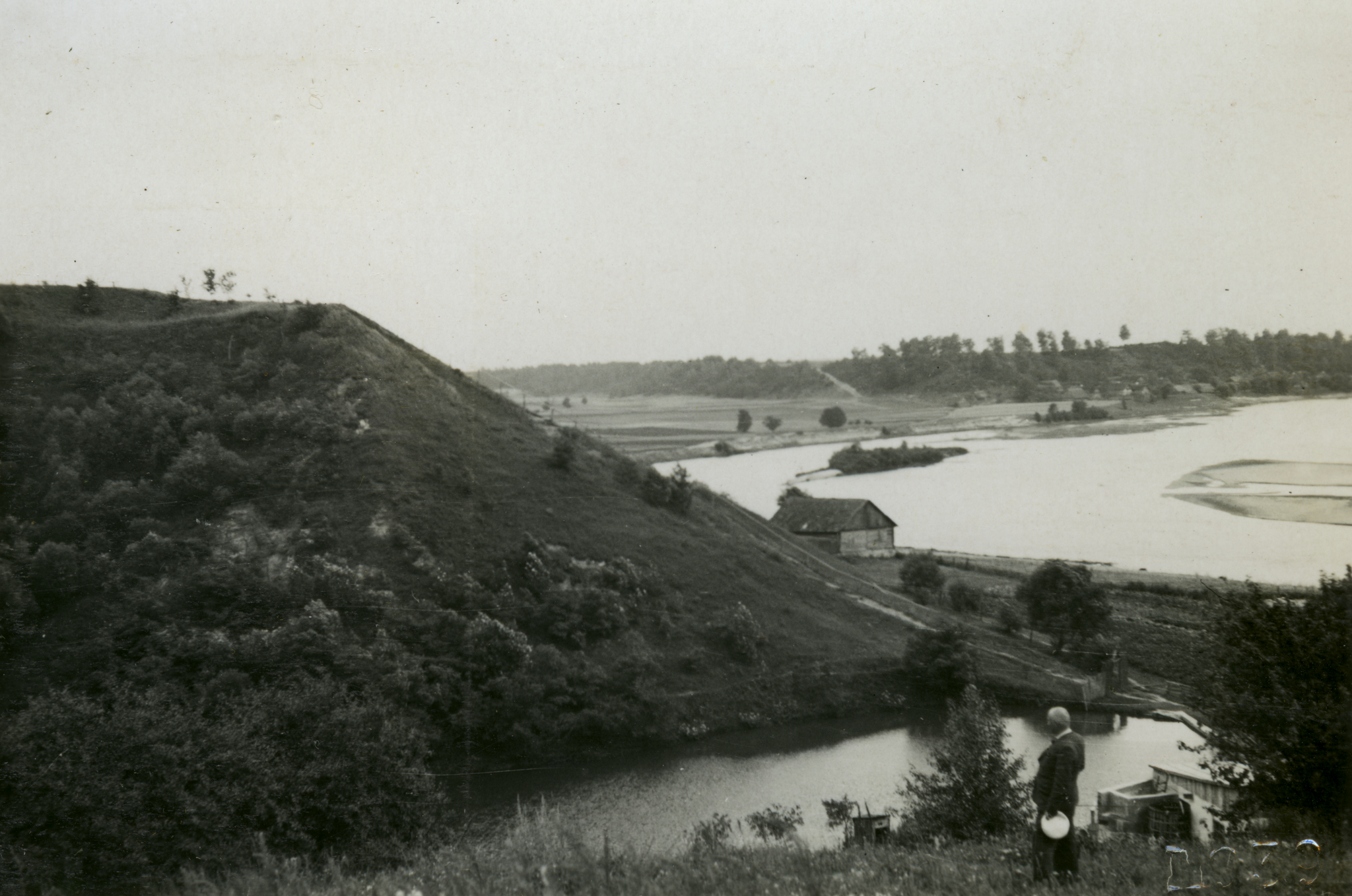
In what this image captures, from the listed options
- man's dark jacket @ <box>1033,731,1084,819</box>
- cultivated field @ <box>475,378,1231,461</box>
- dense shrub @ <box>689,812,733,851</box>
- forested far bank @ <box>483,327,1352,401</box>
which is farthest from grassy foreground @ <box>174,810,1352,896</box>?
cultivated field @ <box>475,378,1231,461</box>

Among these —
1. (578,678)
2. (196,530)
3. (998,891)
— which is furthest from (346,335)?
(998,891)

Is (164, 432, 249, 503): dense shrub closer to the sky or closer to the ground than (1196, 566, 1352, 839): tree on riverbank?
closer to the sky

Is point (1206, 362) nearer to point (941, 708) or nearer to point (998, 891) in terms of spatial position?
point (941, 708)

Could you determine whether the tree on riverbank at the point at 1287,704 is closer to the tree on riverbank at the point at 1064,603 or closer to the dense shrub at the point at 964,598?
the tree on riverbank at the point at 1064,603

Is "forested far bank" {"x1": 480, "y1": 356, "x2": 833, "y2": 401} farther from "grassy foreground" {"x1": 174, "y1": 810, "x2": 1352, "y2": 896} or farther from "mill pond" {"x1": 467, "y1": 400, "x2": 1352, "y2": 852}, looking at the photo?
"grassy foreground" {"x1": 174, "y1": 810, "x2": 1352, "y2": 896}

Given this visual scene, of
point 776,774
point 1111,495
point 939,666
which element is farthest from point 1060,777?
point 1111,495

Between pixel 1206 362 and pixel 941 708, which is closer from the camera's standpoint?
pixel 941 708

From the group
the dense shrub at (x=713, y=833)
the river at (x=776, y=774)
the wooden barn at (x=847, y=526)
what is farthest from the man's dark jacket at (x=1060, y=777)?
the wooden barn at (x=847, y=526)

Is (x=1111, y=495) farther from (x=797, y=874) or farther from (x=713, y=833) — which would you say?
(x=797, y=874)
